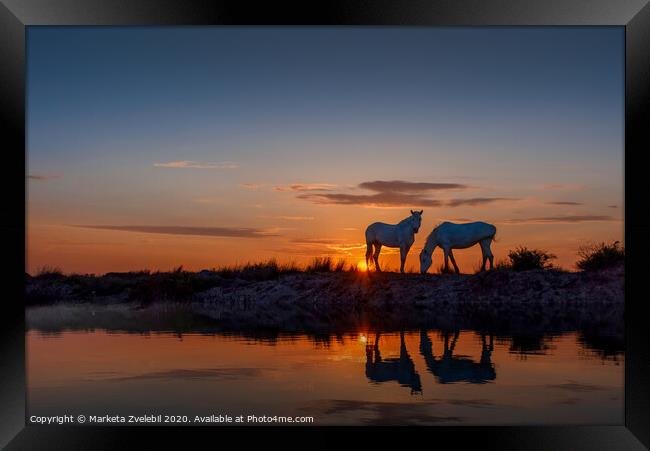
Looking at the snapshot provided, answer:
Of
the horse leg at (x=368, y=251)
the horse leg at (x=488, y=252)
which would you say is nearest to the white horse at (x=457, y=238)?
the horse leg at (x=488, y=252)

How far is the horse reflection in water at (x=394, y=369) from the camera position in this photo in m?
8.44

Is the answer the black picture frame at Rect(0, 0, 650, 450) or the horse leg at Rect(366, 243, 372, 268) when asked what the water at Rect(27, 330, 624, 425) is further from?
the horse leg at Rect(366, 243, 372, 268)

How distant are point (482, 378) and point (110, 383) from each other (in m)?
3.88

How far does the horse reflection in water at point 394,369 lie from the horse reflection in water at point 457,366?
0.74 feet

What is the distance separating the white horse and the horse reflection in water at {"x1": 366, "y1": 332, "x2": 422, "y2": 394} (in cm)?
1159

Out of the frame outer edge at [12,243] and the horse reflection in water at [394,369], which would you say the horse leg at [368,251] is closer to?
the horse reflection in water at [394,369]

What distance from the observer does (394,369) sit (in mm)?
9156

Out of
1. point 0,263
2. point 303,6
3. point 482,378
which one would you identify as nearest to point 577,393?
point 482,378

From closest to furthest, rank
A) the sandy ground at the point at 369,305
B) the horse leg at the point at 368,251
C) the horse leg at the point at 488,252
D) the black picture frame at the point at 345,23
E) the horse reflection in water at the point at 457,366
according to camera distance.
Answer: the black picture frame at the point at 345,23, the horse reflection in water at the point at 457,366, the sandy ground at the point at 369,305, the horse leg at the point at 488,252, the horse leg at the point at 368,251

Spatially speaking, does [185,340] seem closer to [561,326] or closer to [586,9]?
[561,326]

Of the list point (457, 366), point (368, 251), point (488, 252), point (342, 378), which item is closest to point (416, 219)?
point (368, 251)

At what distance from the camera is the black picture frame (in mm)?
6781

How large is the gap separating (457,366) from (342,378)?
1375 mm

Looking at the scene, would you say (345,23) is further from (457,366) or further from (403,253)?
(403,253)
